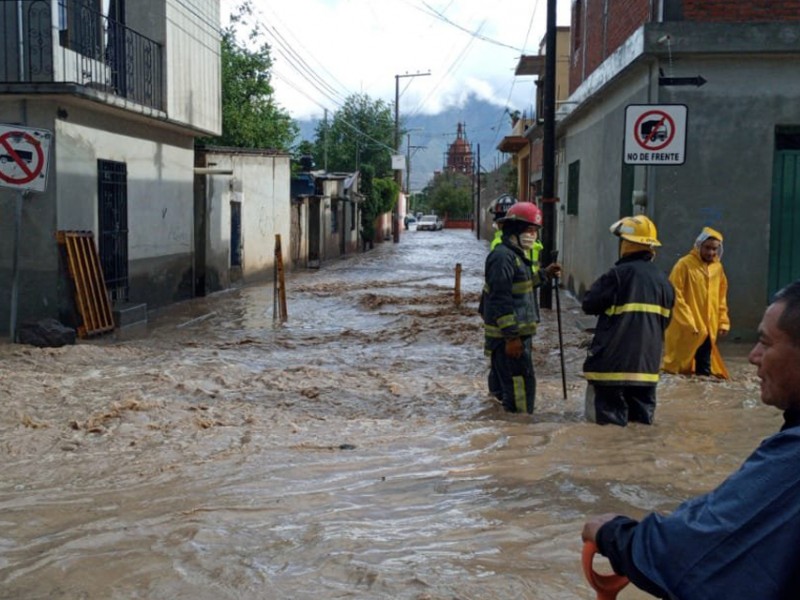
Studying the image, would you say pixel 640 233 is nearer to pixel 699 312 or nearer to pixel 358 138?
pixel 699 312

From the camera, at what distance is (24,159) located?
34.5 feet

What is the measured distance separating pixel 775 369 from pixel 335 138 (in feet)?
217

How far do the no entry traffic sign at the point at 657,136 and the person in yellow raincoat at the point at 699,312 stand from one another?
49.2 inches

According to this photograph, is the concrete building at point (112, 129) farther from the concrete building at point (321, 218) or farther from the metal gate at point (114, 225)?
the concrete building at point (321, 218)

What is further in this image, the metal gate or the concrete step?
the metal gate

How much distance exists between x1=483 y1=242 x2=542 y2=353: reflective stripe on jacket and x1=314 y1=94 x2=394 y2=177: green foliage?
5799 centimetres

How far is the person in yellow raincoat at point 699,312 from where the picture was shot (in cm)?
926

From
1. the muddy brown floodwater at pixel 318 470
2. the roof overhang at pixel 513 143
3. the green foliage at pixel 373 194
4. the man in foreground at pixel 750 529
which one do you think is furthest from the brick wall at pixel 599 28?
the green foliage at pixel 373 194

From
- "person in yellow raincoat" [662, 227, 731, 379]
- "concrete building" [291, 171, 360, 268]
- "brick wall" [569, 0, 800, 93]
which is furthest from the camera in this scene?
"concrete building" [291, 171, 360, 268]

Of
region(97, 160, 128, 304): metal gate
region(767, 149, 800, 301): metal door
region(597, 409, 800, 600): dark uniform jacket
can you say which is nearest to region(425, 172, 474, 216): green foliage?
region(97, 160, 128, 304): metal gate

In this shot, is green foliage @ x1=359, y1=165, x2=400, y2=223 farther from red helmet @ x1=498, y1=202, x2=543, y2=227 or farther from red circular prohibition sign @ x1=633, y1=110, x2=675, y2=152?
red helmet @ x1=498, y1=202, x2=543, y2=227

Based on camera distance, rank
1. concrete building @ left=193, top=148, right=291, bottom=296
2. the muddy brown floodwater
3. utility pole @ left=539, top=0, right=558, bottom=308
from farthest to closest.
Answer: concrete building @ left=193, top=148, right=291, bottom=296, utility pole @ left=539, top=0, right=558, bottom=308, the muddy brown floodwater

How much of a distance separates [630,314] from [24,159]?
24.2ft

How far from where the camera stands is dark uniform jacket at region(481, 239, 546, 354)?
7199 mm
